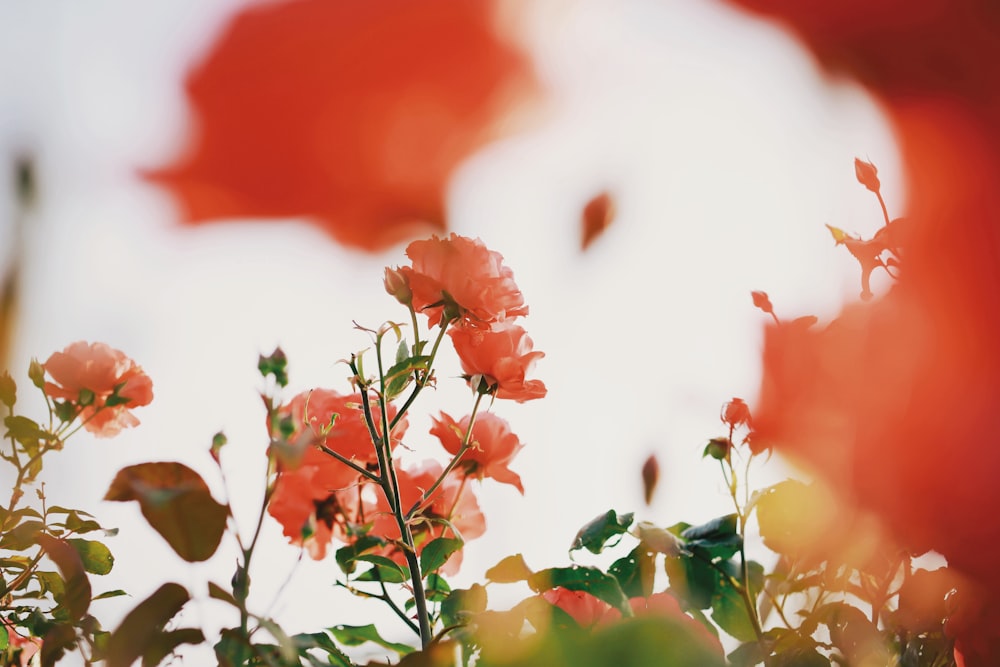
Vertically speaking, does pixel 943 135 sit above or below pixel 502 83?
below

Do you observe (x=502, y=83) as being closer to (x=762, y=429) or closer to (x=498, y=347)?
(x=498, y=347)

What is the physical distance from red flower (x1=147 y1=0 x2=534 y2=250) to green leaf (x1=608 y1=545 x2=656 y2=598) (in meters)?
0.38

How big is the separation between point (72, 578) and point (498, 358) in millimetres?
254

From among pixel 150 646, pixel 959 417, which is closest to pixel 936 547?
pixel 959 417

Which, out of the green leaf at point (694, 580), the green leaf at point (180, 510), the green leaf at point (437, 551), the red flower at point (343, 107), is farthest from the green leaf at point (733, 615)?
the red flower at point (343, 107)

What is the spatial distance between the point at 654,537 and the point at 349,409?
7.4 inches

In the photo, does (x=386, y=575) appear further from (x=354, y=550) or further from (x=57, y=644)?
(x=57, y=644)

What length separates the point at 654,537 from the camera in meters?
0.39

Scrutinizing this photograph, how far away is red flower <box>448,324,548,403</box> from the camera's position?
48 cm

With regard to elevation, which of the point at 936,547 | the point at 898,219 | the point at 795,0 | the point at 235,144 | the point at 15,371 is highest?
the point at 235,144

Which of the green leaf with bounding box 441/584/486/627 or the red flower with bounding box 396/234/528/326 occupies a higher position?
the red flower with bounding box 396/234/528/326

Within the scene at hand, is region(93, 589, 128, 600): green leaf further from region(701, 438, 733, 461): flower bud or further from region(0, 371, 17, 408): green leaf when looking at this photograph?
region(701, 438, 733, 461): flower bud

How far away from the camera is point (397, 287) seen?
43 cm

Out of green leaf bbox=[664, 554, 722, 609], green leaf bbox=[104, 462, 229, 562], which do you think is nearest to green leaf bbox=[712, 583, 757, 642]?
green leaf bbox=[664, 554, 722, 609]
